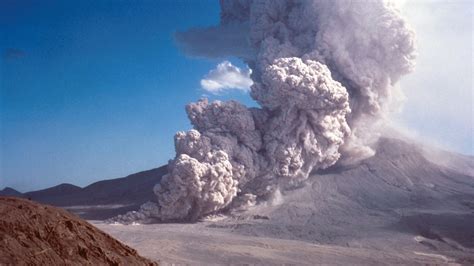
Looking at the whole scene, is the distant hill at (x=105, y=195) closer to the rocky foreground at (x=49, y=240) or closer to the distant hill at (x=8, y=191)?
the distant hill at (x=8, y=191)

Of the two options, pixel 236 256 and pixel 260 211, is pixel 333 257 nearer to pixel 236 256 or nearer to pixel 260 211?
pixel 236 256

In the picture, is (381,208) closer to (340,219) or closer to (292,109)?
(340,219)

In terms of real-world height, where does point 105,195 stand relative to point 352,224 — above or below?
above

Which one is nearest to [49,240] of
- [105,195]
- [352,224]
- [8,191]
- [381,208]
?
[352,224]

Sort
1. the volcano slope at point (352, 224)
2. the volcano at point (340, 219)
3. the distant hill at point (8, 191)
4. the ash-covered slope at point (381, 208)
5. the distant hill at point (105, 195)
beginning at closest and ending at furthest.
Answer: the volcano slope at point (352, 224), the volcano at point (340, 219), the ash-covered slope at point (381, 208), the distant hill at point (105, 195), the distant hill at point (8, 191)

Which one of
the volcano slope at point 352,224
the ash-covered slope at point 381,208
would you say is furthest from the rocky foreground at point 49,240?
the ash-covered slope at point 381,208

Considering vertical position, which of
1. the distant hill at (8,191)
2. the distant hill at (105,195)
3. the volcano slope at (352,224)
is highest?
the distant hill at (8,191)

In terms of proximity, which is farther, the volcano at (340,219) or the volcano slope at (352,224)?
the volcano at (340,219)
